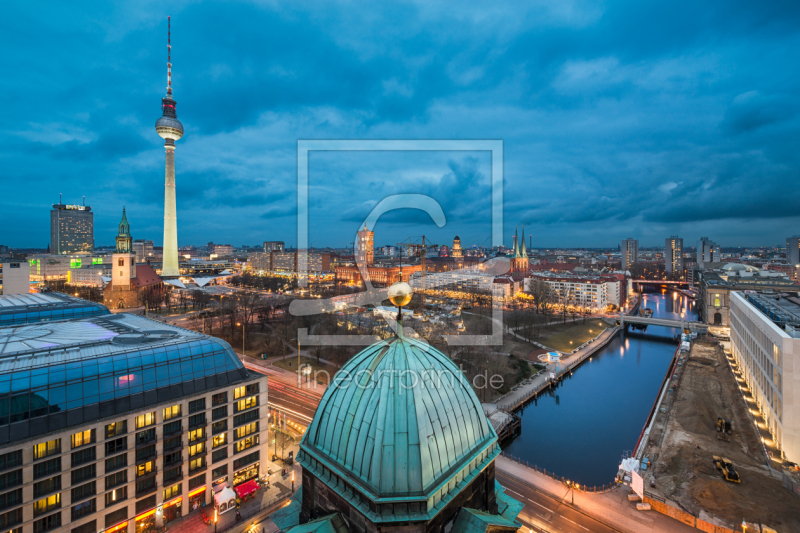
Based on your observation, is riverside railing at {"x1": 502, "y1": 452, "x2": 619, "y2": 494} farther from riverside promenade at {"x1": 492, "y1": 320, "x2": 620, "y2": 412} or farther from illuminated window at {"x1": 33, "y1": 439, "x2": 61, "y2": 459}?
illuminated window at {"x1": 33, "y1": 439, "x2": 61, "y2": 459}

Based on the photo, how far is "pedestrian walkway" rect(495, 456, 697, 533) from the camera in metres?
24.3

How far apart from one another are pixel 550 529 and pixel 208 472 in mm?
24924

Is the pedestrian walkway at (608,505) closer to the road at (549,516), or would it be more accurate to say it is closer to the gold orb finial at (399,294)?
the road at (549,516)

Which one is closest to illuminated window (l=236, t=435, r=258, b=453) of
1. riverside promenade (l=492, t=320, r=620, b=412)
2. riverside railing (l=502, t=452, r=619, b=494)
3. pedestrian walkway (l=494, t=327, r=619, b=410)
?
riverside railing (l=502, t=452, r=619, b=494)

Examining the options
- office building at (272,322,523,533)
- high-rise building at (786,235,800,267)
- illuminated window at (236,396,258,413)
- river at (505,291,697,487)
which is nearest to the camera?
office building at (272,322,523,533)

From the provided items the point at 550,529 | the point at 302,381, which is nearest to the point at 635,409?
the point at 550,529

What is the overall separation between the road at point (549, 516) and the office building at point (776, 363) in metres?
21.1

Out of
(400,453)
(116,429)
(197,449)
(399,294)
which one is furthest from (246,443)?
(399,294)

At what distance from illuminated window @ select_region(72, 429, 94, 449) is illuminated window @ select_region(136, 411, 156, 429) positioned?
2.30 metres

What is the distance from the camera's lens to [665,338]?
83625 mm

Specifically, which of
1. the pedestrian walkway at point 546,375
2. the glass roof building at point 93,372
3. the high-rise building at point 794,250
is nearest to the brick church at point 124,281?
the glass roof building at point 93,372

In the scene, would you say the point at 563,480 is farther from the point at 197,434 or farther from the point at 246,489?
the point at 197,434

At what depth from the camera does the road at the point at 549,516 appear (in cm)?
2431

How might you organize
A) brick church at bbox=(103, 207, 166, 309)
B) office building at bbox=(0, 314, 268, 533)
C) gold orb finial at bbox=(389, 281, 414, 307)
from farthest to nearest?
brick church at bbox=(103, 207, 166, 309) → office building at bbox=(0, 314, 268, 533) → gold orb finial at bbox=(389, 281, 414, 307)
